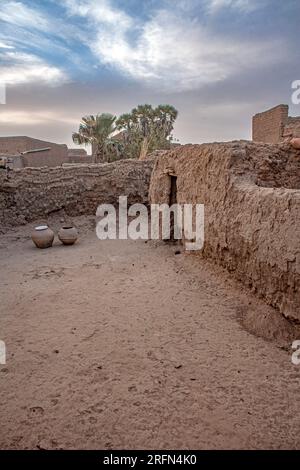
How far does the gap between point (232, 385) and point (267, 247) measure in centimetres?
144

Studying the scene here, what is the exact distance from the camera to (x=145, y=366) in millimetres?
2656

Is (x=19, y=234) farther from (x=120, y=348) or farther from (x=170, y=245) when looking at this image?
(x=120, y=348)

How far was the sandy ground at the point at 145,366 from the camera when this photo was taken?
200cm

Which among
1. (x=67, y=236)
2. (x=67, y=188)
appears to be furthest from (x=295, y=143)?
(x=67, y=188)

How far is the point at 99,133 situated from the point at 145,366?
57.2 ft

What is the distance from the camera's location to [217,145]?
4.72 metres

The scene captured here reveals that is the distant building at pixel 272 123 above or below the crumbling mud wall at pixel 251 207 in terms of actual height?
above

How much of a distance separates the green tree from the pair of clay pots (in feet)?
41.2

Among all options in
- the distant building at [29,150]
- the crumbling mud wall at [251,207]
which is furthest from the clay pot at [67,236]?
the distant building at [29,150]

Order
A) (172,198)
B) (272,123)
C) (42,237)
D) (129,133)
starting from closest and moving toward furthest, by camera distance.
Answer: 1. (172,198)
2. (42,237)
3. (272,123)
4. (129,133)
